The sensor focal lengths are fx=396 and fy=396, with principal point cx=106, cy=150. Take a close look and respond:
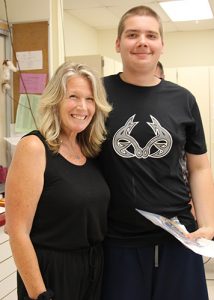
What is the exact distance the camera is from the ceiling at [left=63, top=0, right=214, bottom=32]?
459 cm

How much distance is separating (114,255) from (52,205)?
1.06ft

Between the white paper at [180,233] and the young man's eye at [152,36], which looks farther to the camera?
the young man's eye at [152,36]

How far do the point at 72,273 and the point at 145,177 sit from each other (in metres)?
0.41

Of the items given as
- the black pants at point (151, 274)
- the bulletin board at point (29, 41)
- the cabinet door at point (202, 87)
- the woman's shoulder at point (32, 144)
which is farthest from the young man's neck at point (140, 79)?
the cabinet door at point (202, 87)

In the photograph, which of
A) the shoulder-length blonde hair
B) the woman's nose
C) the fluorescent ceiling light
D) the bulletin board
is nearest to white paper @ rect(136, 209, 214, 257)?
the shoulder-length blonde hair

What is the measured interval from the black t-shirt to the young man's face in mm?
92

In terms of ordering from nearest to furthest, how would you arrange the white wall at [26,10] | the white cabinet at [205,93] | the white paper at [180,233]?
1. the white paper at [180,233]
2. the white wall at [26,10]
3. the white cabinet at [205,93]

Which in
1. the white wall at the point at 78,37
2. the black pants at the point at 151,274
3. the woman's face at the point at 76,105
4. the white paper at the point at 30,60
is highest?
the white wall at the point at 78,37

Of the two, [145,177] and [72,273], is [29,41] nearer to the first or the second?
[145,177]

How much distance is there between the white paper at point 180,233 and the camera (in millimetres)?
1234

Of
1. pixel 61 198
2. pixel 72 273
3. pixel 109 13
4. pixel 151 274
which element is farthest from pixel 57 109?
pixel 109 13

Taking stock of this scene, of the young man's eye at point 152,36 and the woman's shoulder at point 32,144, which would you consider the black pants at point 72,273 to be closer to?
the woman's shoulder at point 32,144

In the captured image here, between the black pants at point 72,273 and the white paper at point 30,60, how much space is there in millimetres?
1828

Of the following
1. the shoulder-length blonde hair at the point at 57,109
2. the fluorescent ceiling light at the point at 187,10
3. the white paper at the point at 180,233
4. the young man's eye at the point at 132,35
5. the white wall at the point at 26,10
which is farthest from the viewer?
the fluorescent ceiling light at the point at 187,10
